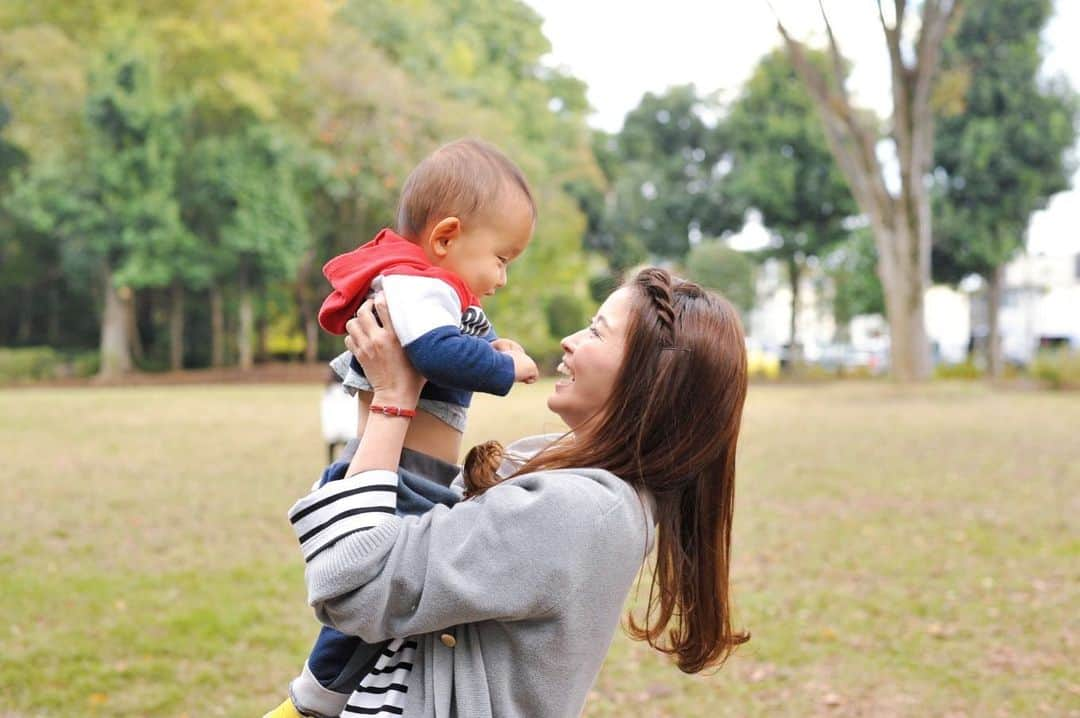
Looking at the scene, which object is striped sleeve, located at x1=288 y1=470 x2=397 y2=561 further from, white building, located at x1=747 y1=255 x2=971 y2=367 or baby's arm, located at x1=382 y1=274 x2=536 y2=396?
white building, located at x1=747 y1=255 x2=971 y2=367

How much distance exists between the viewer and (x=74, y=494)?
1095cm

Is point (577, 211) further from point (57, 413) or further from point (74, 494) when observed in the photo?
point (74, 494)

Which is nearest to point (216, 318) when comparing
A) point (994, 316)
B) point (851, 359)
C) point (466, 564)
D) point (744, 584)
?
point (994, 316)

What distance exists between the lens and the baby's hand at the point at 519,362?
1.94 metres

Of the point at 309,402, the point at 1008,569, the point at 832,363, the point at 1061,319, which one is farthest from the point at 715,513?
the point at 1061,319

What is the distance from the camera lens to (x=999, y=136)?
34875 millimetres

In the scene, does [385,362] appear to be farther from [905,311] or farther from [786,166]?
[786,166]

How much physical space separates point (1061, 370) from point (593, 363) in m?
29.7

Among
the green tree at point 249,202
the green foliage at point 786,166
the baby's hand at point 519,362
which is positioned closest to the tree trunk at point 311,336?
the green tree at point 249,202

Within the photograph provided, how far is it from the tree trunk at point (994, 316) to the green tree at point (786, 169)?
205 inches

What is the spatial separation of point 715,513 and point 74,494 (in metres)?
10.2

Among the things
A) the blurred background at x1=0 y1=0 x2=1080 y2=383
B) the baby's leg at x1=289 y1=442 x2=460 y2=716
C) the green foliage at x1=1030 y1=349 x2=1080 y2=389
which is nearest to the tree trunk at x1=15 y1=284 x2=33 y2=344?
the blurred background at x1=0 y1=0 x2=1080 y2=383

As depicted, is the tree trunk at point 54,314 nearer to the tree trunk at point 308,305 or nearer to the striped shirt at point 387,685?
the tree trunk at point 308,305

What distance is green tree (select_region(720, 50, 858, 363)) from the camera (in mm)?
37781
